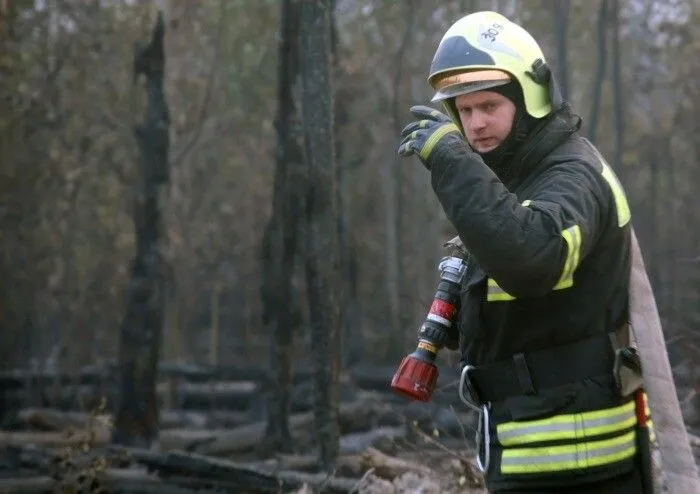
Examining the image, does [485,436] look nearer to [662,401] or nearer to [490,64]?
[662,401]

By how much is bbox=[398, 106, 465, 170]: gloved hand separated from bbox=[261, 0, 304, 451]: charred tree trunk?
39.5ft

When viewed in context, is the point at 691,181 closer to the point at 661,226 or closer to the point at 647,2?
the point at 661,226

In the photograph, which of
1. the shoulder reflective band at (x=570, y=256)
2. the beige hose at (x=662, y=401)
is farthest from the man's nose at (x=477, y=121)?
the beige hose at (x=662, y=401)

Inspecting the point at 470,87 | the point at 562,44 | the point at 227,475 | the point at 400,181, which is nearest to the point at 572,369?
the point at 470,87

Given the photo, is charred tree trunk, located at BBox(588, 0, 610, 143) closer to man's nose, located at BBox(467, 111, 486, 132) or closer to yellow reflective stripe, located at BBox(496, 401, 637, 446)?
man's nose, located at BBox(467, 111, 486, 132)

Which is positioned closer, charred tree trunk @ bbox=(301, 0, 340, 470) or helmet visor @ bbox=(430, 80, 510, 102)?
helmet visor @ bbox=(430, 80, 510, 102)

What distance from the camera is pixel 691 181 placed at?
32688 millimetres

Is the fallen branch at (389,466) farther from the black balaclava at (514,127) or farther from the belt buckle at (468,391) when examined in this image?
the black balaclava at (514,127)

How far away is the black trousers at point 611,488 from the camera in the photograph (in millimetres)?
2754

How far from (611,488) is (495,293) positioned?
527mm

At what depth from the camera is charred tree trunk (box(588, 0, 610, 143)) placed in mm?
23786

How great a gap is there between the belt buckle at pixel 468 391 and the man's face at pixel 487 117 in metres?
0.53

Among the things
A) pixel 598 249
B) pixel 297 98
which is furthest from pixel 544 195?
pixel 297 98

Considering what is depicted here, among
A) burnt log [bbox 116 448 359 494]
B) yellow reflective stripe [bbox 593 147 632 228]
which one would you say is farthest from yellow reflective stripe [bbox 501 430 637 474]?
burnt log [bbox 116 448 359 494]
